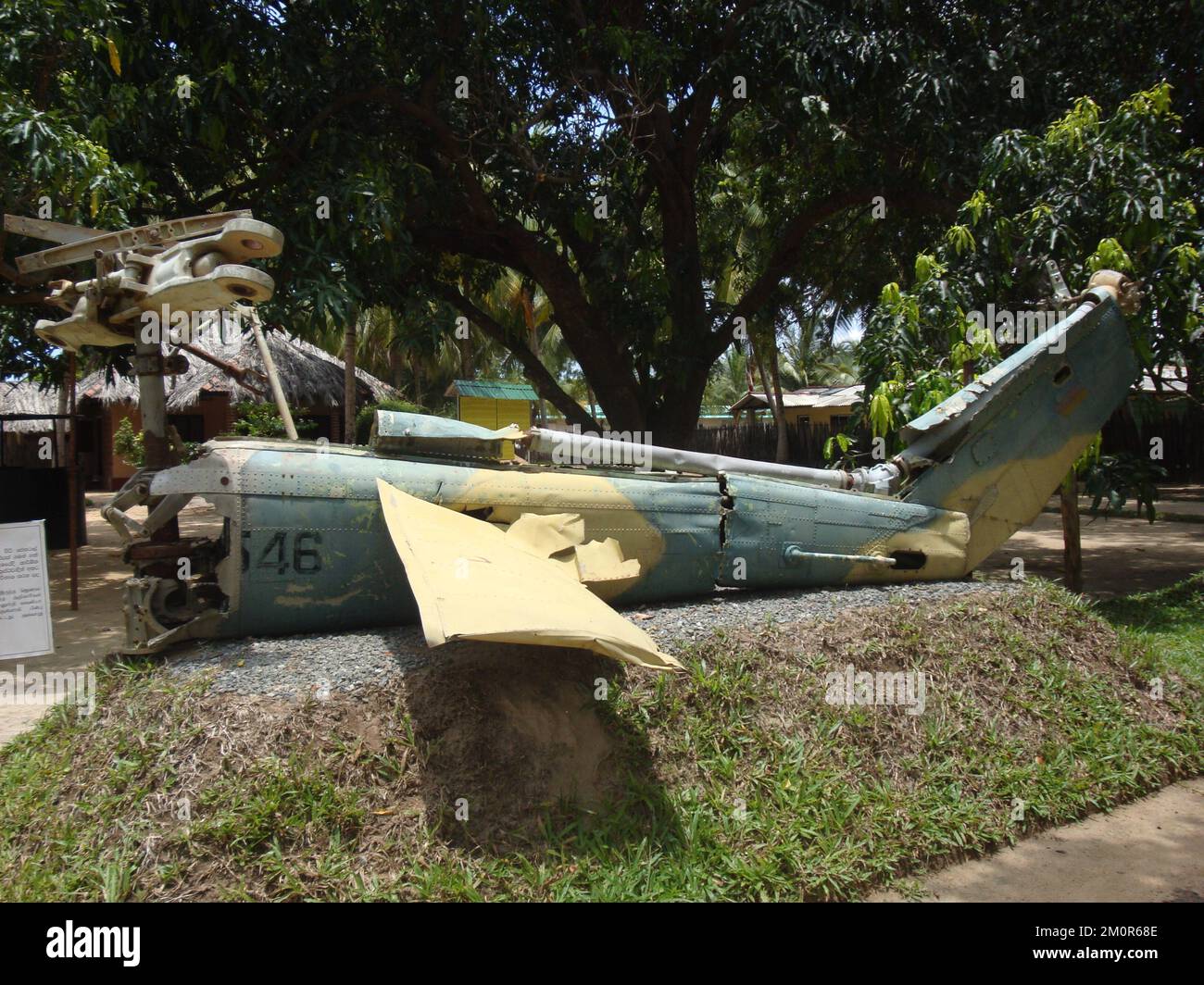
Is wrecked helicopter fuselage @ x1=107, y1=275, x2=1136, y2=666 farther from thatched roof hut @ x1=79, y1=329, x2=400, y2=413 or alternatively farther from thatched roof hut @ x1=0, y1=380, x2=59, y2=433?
thatched roof hut @ x1=0, y1=380, x2=59, y2=433

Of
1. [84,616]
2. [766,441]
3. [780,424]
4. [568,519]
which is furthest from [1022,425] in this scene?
[766,441]

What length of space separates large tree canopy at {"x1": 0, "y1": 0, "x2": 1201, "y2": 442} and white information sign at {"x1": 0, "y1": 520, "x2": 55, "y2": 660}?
2853 mm

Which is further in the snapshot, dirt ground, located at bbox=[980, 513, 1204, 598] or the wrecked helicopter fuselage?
dirt ground, located at bbox=[980, 513, 1204, 598]

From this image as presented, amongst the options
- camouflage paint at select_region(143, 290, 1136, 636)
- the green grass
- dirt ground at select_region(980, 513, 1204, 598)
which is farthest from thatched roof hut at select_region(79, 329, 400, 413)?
the green grass

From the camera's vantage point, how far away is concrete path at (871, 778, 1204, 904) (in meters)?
4.25

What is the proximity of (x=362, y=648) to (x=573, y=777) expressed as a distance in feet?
4.92

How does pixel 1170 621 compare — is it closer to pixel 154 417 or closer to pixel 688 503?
pixel 688 503

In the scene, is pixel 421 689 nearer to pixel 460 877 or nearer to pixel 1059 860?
pixel 460 877

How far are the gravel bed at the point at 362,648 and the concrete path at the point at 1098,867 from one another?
Answer: 1920mm

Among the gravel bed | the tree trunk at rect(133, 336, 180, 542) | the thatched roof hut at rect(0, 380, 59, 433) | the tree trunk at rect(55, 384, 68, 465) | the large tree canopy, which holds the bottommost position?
the gravel bed

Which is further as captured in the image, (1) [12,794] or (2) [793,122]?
(2) [793,122]

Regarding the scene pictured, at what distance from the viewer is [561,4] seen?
12531mm

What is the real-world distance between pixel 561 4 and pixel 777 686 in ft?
36.4

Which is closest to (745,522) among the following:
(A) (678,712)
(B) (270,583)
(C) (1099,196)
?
(A) (678,712)
